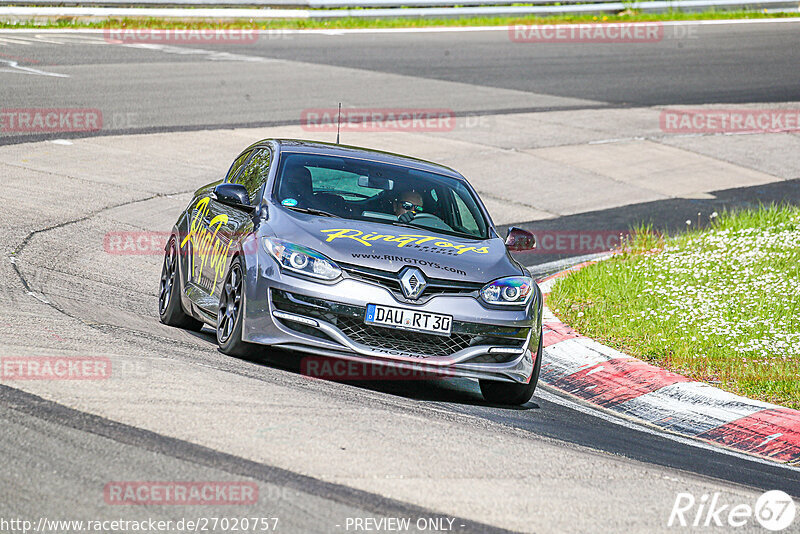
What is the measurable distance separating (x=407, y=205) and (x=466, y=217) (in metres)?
0.49

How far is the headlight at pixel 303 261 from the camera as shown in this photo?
6.99 meters

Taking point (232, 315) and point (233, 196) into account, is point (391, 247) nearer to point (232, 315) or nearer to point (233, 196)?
point (232, 315)

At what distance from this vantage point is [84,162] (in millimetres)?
14820

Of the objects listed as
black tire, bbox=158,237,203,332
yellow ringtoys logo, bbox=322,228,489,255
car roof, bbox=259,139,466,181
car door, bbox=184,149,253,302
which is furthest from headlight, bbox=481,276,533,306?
black tire, bbox=158,237,203,332

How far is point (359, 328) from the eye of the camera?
6.94 m

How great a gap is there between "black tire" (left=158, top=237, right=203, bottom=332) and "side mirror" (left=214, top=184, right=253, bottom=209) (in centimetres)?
102

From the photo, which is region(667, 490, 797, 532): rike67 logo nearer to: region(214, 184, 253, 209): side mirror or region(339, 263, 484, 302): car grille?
region(339, 263, 484, 302): car grille

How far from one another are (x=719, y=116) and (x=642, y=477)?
17020mm

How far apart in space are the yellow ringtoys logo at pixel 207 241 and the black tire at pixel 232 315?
0.23 m

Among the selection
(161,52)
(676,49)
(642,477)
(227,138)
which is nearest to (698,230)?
(227,138)

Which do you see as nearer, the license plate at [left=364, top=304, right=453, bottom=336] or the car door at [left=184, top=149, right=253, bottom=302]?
the license plate at [left=364, top=304, right=453, bottom=336]

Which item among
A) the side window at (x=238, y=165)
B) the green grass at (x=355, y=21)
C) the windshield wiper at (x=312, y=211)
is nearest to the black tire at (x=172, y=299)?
the side window at (x=238, y=165)

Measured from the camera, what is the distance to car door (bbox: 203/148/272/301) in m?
7.78

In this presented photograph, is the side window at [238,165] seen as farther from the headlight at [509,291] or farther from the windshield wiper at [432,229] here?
the headlight at [509,291]
